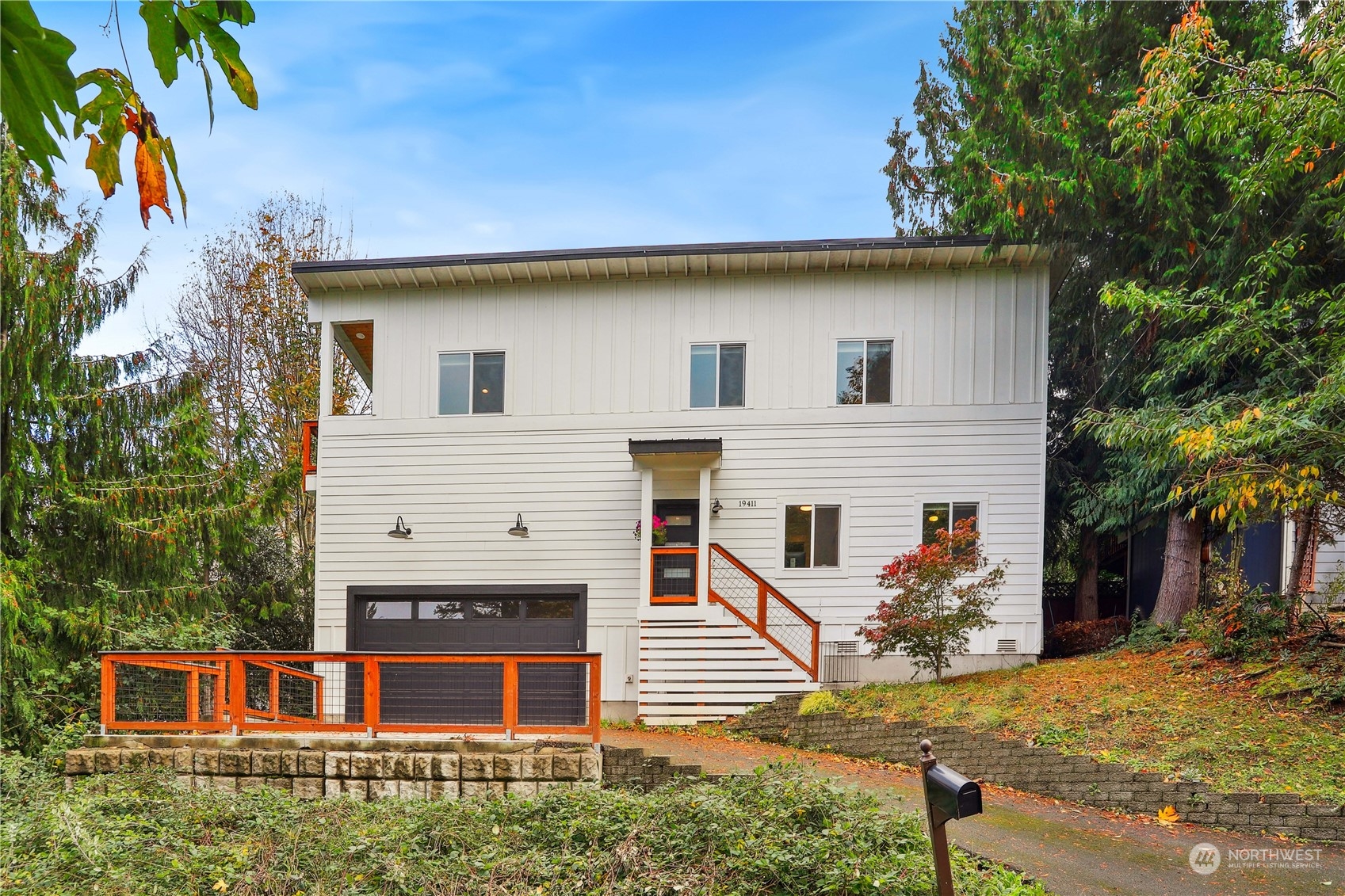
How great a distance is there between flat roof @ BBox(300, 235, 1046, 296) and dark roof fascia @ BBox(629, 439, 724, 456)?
A: 2.71 m

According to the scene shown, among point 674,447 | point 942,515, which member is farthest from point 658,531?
point 942,515

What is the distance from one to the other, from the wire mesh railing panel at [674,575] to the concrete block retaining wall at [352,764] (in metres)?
5.17

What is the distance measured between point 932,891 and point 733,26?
5489 millimetres

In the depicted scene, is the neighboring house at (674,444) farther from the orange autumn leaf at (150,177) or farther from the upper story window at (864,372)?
the orange autumn leaf at (150,177)

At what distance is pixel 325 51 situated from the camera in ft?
13.6

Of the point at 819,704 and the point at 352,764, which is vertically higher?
the point at 352,764

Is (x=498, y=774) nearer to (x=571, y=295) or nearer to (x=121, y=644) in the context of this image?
(x=121, y=644)

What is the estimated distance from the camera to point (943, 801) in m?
3.98

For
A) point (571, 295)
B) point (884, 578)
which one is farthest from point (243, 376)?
point (884, 578)

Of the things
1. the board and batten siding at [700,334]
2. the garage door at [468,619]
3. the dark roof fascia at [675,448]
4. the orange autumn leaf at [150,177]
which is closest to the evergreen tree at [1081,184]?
the board and batten siding at [700,334]

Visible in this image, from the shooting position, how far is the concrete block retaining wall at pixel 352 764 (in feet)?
25.4

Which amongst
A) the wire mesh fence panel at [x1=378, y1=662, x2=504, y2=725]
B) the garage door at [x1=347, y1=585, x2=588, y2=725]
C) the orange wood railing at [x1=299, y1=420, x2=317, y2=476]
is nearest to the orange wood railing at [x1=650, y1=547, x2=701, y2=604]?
the garage door at [x1=347, y1=585, x2=588, y2=725]

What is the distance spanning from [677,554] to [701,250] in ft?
14.7

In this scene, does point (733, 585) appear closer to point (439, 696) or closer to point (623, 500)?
point (623, 500)
